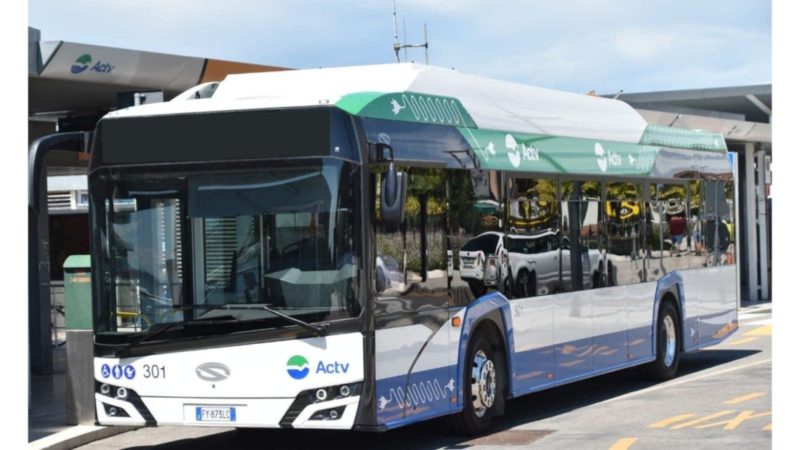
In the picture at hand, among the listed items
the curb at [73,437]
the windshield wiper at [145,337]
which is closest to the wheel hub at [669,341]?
the curb at [73,437]

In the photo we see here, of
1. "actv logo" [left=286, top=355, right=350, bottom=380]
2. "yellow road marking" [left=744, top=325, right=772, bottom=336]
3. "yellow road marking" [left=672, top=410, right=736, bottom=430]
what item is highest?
"actv logo" [left=286, top=355, right=350, bottom=380]

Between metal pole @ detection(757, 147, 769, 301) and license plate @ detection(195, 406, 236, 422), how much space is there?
2885 centimetres

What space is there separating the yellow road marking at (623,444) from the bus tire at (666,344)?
5.49 metres

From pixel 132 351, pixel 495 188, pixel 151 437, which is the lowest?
pixel 151 437

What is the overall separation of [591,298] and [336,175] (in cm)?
511

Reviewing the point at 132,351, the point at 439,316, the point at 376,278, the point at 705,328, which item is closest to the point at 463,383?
the point at 439,316

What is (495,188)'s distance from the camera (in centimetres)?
1373

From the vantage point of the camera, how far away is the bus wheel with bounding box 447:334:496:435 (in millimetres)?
13164

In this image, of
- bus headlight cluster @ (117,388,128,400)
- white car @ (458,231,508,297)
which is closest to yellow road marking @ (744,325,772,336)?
white car @ (458,231,508,297)

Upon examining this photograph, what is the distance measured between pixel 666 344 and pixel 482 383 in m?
5.65

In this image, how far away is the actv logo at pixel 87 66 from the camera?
1681 cm

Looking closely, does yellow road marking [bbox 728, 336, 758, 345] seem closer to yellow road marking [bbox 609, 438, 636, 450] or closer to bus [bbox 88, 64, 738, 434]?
bus [bbox 88, 64, 738, 434]

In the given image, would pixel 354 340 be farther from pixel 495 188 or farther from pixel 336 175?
pixel 495 188

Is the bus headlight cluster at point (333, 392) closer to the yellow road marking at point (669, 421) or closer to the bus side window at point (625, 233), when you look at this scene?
the yellow road marking at point (669, 421)
